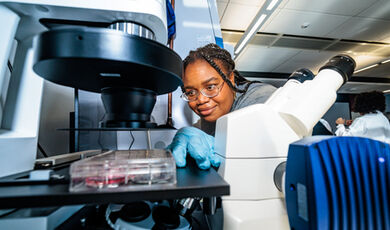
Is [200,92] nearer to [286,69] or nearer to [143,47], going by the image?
[143,47]

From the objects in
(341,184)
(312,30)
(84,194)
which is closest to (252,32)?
(312,30)

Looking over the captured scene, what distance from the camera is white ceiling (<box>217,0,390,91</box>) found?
6.98 ft

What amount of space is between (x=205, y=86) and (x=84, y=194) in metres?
0.68

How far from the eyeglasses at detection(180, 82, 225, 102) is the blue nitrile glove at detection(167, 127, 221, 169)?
0.37 metres

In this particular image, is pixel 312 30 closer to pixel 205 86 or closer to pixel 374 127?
pixel 374 127

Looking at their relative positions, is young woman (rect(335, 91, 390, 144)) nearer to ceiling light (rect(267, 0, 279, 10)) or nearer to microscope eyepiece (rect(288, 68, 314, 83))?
ceiling light (rect(267, 0, 279, 10))

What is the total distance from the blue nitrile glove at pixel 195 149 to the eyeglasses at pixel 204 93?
37 cm

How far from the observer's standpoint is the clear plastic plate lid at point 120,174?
0.26 meters

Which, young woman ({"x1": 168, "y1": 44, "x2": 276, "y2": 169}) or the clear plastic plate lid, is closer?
the clear plastic plate lid

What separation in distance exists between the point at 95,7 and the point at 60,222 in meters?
0.38

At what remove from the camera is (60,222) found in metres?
0.31

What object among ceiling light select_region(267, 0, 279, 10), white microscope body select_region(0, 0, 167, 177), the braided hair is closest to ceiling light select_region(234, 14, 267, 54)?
ceiling light select_region(267, 0, 279, 10)

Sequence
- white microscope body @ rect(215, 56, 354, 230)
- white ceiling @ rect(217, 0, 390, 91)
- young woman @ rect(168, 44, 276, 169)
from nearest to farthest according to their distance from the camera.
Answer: white microscope body @ rect(215, 56, 354, 230) < young woman @ rect(168, 44, 276, 169) < white ceiling @ rect(217, 0, 390, 91)

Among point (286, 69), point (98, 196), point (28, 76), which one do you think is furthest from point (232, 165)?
point (286, 69)
